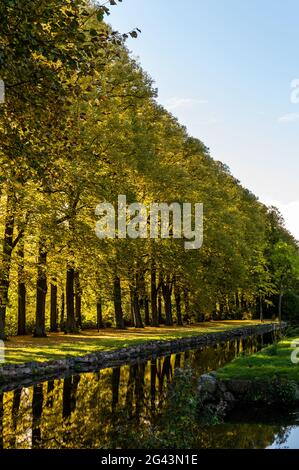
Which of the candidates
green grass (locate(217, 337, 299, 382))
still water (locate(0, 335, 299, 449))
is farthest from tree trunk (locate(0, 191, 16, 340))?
green grass (locate(217, 337, 299, 382))

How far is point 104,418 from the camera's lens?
15.5 meters

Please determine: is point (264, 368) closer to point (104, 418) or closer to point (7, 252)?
point (104, 418)

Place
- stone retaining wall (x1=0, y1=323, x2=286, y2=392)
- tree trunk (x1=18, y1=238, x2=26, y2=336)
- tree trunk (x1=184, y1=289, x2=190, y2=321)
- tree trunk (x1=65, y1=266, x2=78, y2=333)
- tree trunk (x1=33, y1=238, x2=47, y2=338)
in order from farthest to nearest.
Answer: tree trunk (x1=184, y1=289, x2=190, y2=321), tree trunk (x1=65, y1=266, x2=78, y2=333), tree trunk (x1=33, y1=238, x2=47, y2=338), tree trunk (x1=18, y1=238, x2=26, y2=336), stone retaining wall (x1=0, y1=323, x2=286, y2=392)

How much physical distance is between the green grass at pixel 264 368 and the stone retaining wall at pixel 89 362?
7.09 meters

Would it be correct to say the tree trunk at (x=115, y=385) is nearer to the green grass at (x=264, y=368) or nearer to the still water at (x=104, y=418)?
the still water at (x=104, y=418)

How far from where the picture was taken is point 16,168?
1575 centimetres

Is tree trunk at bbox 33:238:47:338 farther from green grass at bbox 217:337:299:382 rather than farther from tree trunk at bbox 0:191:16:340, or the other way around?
green grass at bbox 217:337:299:382

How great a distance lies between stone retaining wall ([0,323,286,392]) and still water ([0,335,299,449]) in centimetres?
98

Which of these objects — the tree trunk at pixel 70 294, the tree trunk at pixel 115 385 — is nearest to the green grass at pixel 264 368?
the tree trunk at pixel 115 385

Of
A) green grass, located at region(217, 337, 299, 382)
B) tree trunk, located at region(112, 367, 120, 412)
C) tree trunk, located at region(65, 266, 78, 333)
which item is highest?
tree trunk, located at region(65, 266, 78, 333)

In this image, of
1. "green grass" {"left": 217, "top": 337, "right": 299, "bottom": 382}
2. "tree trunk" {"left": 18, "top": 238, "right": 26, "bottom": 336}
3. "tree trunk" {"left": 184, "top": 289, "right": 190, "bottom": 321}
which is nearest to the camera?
"green grass" {"left": 217, "top": 337, "right": 299, "bottom": 382}

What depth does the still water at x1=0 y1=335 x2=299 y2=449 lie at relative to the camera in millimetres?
12938

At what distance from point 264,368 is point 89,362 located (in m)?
9.10
